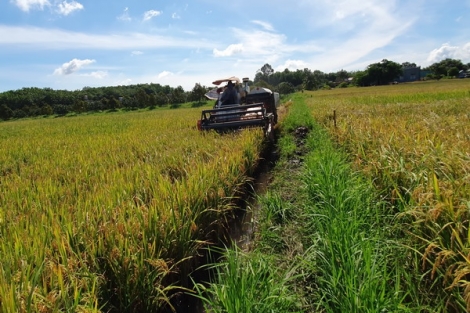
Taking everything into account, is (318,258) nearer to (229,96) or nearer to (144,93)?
(229,96)

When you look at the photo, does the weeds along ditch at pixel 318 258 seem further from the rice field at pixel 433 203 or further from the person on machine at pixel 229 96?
the person on machine at pixel 229 96

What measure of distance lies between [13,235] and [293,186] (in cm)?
396

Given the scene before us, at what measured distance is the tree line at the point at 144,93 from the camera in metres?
54.2

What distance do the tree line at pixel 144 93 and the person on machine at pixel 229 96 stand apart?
83.7ft

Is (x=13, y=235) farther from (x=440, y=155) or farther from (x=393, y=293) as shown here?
(x=440, y=155)

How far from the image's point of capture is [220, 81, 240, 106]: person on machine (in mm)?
10328

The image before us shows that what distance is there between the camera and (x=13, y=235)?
92.0 inches

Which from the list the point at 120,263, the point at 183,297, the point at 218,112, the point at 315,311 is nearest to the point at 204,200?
the point at 183,297

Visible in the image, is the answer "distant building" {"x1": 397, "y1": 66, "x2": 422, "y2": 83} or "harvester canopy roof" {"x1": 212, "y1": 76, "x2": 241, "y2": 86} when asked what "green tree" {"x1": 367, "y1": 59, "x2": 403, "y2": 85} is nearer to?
"distant building" {"x1": 397, "y1": 66, "x2": 422, "y2": 83}

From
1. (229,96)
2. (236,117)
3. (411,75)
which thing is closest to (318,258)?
(236,117)

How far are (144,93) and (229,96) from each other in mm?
49878

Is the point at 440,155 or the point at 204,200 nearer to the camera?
the point at 440,155

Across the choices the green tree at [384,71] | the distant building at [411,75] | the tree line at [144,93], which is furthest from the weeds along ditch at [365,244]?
the distant building at [411,75]

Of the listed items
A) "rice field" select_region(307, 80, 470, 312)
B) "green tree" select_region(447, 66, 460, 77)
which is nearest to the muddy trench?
"rice field" select_region(307, 80, 470, 312)
